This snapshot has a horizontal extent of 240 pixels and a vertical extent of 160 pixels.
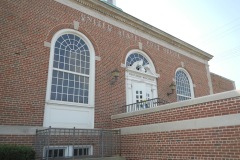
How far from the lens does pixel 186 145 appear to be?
23.9 ft

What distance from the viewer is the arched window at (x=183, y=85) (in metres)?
16.0

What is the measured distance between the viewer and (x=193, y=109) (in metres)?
7.28

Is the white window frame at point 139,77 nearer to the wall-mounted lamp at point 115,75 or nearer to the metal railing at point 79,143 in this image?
the wall-mounted lamp at point 115,75

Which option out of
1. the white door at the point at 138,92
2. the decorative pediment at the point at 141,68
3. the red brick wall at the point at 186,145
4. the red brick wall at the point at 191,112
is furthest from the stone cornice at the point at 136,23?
the red brick wall at the point at 186,145

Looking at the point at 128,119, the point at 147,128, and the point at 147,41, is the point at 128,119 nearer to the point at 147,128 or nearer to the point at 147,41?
the point at 147,128

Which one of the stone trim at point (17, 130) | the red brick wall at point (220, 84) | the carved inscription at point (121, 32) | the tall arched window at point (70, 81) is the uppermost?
the carved inscription at point (121, 32)

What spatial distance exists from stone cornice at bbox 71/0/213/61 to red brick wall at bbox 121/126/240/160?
23.8 ft

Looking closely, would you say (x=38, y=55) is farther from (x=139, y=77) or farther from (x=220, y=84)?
(x=220, y=84)

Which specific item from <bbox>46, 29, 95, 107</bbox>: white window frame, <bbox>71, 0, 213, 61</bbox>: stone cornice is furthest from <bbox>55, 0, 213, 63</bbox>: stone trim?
<bbox>46, 29, 95, 107</bbox>: white window frame

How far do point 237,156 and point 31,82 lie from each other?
7612 millimetres

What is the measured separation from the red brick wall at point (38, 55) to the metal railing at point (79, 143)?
0.75 metres

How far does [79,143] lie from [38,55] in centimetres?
414

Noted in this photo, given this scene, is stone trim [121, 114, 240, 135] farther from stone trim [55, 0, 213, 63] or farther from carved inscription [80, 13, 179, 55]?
stone trim [55, 0, 213, 63]

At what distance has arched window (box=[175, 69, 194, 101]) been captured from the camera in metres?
16.0
